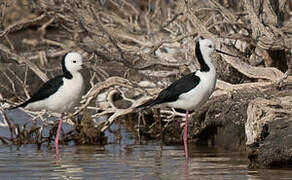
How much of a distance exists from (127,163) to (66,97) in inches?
71.3

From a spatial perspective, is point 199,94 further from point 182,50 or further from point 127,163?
point 182,50

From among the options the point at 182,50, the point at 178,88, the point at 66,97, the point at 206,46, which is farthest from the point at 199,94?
the point at 182,50

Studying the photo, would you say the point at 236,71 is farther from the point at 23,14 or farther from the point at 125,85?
the point at 23,14

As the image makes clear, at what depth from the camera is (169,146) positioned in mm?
8664

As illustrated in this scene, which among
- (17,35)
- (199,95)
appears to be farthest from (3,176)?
(17,35)

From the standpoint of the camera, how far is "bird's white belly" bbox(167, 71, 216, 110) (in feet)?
24.3

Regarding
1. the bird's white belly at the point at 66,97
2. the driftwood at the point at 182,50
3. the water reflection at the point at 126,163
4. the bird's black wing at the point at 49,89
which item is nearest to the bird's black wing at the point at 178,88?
the water reflection at the point at 126,163

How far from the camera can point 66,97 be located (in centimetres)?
852

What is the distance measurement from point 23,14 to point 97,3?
8.25 m

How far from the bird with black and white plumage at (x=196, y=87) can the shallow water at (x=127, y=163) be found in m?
0.44

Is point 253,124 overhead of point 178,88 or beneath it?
beneath

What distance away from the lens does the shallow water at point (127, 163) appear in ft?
20.2

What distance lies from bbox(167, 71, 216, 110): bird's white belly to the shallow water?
1.90ft

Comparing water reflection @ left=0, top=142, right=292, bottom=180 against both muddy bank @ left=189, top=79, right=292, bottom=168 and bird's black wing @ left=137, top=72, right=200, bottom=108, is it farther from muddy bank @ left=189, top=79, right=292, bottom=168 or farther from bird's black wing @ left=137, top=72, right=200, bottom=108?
bird's black wing @ left=137, top=72, right=200, bottom=108
